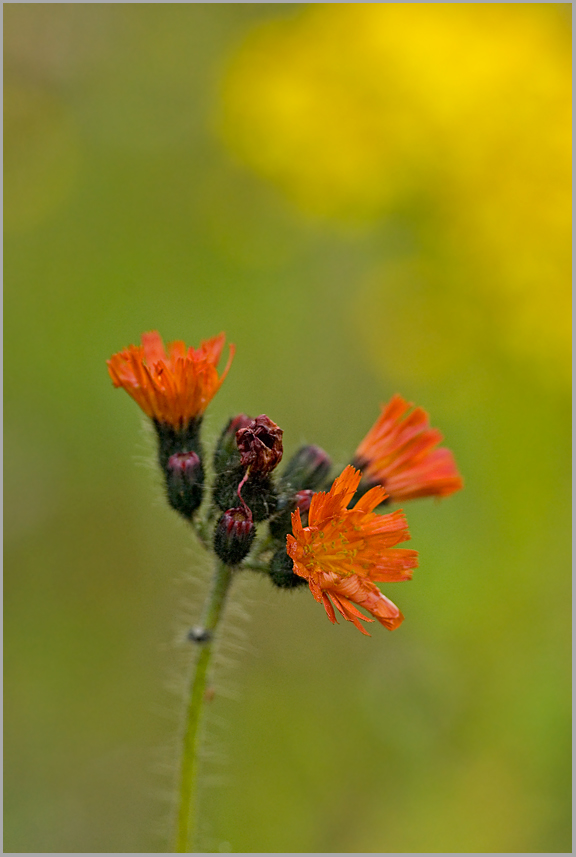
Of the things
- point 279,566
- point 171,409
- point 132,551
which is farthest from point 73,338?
point 279,566

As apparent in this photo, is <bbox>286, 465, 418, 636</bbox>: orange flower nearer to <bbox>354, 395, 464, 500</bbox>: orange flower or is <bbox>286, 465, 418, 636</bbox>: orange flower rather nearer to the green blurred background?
<bbox>354, 395, 464, 500</bbox>: orange flower

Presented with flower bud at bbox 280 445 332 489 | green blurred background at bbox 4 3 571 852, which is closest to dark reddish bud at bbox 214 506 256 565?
flower bud at bbox 280 445 332 489

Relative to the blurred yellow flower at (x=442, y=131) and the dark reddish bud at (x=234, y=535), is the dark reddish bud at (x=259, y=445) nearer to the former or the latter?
the dark reddish bud at (x=234, y=535)

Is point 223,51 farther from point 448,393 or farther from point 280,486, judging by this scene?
point 280,486

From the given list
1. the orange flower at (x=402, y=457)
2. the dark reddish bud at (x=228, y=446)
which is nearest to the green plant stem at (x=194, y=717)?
the dark reddish bud at (x=228, y=446)

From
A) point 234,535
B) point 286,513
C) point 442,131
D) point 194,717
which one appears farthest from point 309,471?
point 442,131

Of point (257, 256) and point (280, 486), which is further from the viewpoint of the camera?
point (257, 256)
